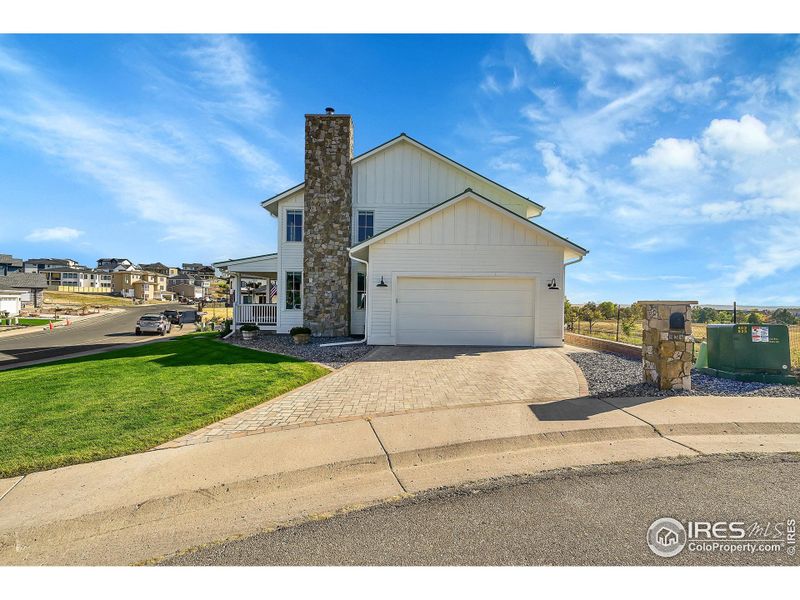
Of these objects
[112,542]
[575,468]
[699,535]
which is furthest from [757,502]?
[112,542]

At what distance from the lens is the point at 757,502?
310 centimetres

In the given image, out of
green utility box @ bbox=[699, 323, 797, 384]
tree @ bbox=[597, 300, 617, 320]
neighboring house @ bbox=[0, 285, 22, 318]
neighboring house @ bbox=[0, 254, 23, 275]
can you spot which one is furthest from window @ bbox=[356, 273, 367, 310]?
neighboring house @ bbox=[0, 254, 23, 275]

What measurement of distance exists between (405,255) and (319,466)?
29.9ft

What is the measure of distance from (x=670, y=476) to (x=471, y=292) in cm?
884

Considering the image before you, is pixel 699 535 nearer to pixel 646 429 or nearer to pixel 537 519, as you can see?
pixel 537 519

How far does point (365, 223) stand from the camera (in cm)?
1575

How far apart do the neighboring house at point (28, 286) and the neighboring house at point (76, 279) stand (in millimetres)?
44614

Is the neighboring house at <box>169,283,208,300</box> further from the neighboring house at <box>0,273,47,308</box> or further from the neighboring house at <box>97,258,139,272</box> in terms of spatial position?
the neighboring house at <box>0,273,47,308</box>

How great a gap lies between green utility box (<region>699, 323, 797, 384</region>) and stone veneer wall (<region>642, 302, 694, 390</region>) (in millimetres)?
1817

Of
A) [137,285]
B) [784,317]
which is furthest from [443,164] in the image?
[137,285]

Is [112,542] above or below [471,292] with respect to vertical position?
below

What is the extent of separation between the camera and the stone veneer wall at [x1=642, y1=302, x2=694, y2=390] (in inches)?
259

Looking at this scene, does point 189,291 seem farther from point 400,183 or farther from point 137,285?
point 400,183

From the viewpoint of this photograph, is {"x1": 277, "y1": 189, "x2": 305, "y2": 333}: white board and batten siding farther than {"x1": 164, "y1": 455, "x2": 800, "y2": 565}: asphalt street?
Yes
